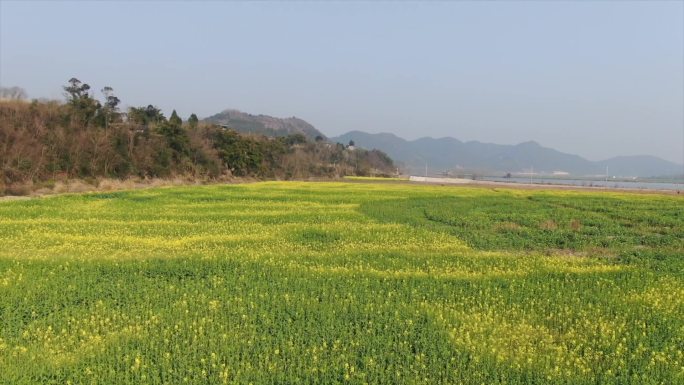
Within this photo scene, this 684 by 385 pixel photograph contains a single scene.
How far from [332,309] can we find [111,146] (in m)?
63.0

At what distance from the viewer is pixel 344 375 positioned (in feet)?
21.4

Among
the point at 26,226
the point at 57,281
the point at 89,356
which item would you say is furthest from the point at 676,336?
the point at 26,226

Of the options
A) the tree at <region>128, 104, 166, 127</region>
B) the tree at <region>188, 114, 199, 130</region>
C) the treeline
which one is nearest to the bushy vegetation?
the treeline

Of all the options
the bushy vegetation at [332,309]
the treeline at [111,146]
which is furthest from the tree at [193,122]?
the bushy vegetation at [332,309]

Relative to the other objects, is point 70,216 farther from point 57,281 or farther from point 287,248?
point 57,281

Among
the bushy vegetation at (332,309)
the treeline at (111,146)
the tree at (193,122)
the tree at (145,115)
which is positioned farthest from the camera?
the tree at (193,122)

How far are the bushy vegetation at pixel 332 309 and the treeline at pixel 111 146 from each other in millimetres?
39280

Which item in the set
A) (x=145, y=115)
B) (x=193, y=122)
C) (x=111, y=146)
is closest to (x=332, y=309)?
(x=111, y=146)

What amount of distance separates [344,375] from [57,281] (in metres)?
7.24

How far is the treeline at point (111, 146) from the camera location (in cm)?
5256

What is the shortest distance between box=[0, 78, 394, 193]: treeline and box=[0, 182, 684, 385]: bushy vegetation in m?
39.3

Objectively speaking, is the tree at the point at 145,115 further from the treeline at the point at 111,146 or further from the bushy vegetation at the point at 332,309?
the bushy vegetation at the point at 332,309

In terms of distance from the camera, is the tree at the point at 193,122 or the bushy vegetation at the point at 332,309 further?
the tree at the point at 193,122

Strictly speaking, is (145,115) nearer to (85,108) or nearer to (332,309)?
(85,108)
